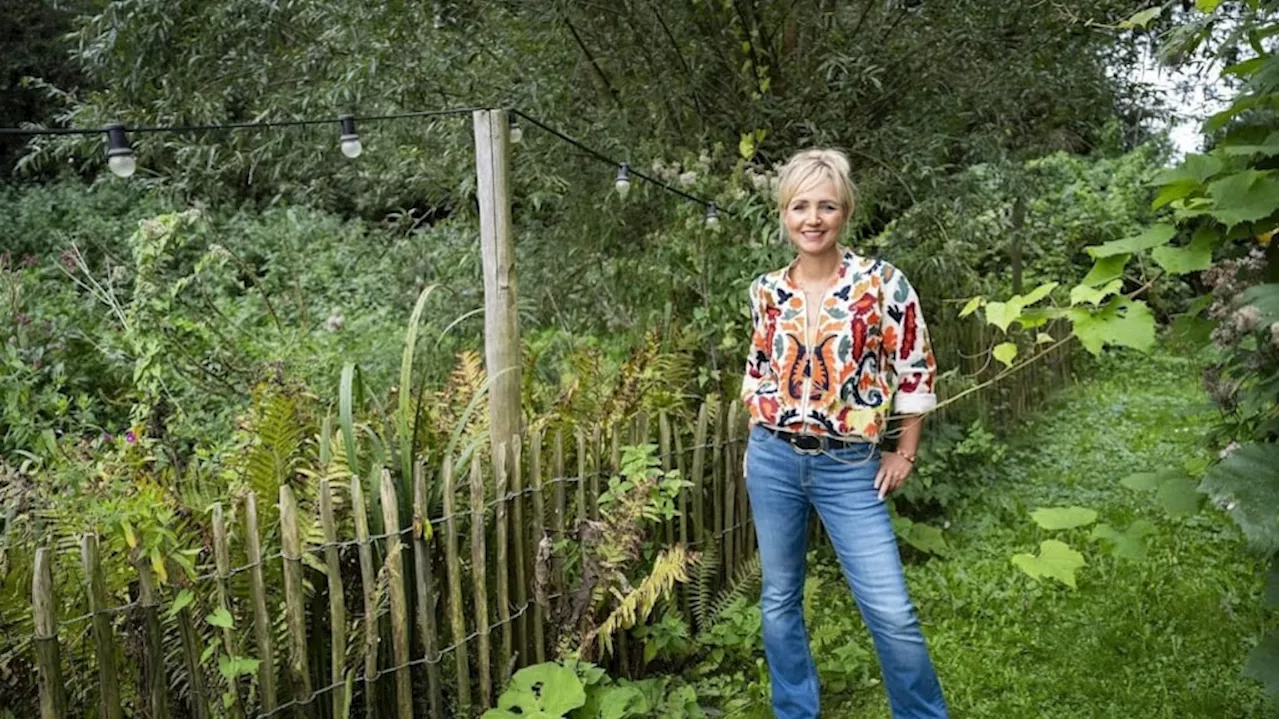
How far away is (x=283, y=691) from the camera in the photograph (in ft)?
7.47

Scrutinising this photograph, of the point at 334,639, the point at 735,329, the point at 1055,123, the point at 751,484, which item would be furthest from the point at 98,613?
the point at 1055,123

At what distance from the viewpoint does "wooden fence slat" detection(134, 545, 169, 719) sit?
6.36ft

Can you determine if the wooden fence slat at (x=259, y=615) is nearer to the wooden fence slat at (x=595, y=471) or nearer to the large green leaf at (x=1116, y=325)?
the wooden fence slat at (x=595, y=471)

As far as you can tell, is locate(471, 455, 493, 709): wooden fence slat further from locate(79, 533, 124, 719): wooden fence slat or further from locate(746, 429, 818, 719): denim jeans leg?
locate(79, 533, 124, 719): wooden fence slat

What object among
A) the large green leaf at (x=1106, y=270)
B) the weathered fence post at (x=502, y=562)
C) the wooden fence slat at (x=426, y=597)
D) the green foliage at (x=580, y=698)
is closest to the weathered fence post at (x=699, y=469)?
the green foliage at (x=580, y=698)

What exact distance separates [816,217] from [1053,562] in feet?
3.46

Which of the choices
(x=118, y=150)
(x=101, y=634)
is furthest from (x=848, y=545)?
(x=118, y=150)

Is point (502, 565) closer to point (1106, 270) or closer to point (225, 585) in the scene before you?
point (225, 585)

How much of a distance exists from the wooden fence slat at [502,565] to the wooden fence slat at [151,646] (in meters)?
0.84

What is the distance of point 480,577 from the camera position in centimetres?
252

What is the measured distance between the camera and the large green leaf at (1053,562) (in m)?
2.38

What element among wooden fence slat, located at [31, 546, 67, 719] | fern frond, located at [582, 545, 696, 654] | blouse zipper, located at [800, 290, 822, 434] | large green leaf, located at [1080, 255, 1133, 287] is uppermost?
large green leaf, located at [1080, 255, 1133, 287]

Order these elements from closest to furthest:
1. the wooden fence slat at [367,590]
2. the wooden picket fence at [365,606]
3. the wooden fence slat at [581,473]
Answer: the wooden picket fence at [365,606] < the wooden fence slat at [367,590] < the wooden fence slat at [581,473]

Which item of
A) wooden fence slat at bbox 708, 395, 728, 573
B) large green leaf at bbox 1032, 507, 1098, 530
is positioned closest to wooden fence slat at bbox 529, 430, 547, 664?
wooden fence slat at bbox 708, 395, 728, 573
